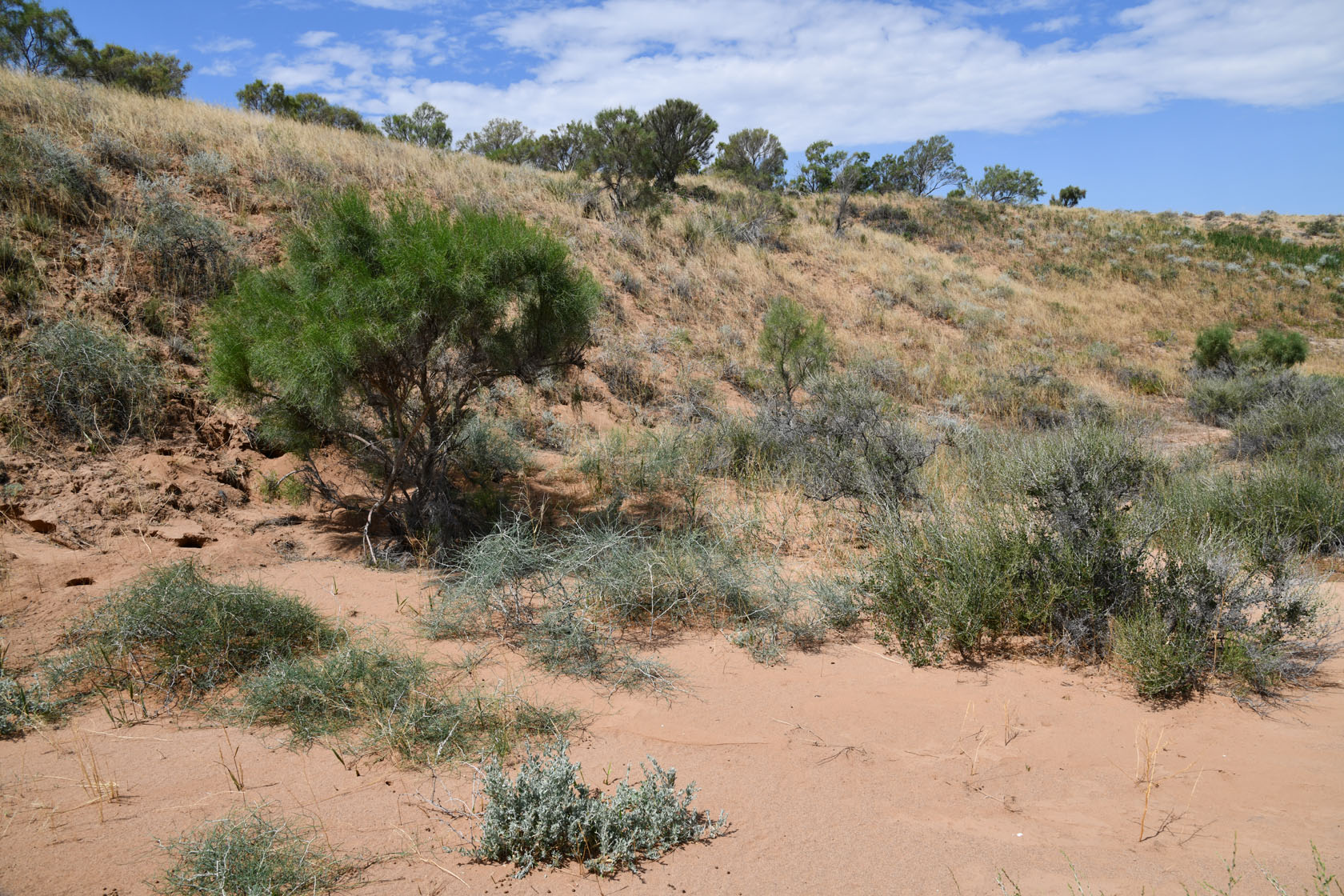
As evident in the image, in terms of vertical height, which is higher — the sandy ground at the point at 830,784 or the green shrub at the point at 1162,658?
the green shrub at the point at 1162,658

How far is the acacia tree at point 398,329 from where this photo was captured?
20.5 feet

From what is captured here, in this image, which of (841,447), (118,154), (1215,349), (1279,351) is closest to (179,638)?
(841,447)

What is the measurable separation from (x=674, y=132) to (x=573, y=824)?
23.9m

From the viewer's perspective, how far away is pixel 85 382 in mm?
7703

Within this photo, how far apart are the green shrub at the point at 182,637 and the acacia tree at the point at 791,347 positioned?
32.5 feet

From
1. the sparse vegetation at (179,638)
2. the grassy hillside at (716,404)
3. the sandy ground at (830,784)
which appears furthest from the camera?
the grassy hillside at (716,404)

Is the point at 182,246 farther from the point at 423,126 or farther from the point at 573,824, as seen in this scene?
the point at 423,126

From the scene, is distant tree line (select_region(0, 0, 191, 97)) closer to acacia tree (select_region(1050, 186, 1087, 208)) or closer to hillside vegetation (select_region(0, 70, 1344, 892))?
hillside vegetation (select_region(0, 70, 1344, 892))

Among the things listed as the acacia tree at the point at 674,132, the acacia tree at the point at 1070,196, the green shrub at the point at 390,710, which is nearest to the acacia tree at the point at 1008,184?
the acacia tree at the point at 1070,196

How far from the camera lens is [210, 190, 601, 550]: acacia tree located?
246 inches

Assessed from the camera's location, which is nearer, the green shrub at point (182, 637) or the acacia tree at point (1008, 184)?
the green shrub at point (182, 637)

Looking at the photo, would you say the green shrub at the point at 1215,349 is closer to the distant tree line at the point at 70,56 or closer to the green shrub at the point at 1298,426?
the green shrub at the point at 1298,426

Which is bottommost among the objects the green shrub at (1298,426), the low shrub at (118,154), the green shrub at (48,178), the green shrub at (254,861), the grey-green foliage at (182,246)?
the green shrub at (254,861)

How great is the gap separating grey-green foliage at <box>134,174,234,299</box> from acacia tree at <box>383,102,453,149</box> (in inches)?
638
